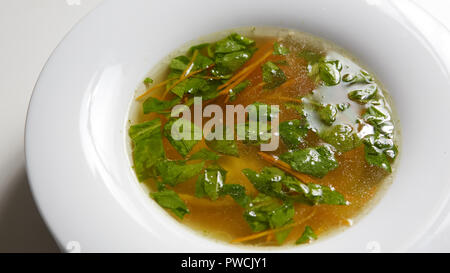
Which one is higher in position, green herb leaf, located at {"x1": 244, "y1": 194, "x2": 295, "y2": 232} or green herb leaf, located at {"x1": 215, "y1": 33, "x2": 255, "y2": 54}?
green herb leaf, located at {"x1": 215, "y1": 33, "x2": 255, "y2": 54}

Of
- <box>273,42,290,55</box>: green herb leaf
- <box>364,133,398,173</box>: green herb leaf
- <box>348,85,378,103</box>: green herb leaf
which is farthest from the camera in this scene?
<box>273,42,290,55</box>: green herb leaf

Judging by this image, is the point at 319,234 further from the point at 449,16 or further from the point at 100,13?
the point at 449,16

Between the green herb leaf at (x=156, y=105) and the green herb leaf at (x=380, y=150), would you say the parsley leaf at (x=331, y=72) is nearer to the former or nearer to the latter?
the green herb leaf at (x=380, y=150)

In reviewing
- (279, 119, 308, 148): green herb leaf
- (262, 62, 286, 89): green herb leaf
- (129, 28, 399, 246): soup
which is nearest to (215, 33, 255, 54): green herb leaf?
(129, 28, 399, 246): soup

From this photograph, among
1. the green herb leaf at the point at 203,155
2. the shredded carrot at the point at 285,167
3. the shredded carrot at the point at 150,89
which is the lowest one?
the shredded carrot at the point at 285,167

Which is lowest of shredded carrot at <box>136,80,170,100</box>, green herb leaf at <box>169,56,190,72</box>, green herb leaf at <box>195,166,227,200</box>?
green herb leaf at <box>195,166,227,200</box>

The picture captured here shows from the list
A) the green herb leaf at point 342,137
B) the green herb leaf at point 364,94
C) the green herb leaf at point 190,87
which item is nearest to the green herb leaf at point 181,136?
the green herb leaf at point 190,87

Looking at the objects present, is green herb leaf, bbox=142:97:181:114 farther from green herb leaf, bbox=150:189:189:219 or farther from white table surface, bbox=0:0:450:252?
white table surface, bbox=0:0:450:252

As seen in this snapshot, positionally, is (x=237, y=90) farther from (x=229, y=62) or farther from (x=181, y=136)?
(x=181, y=136)
